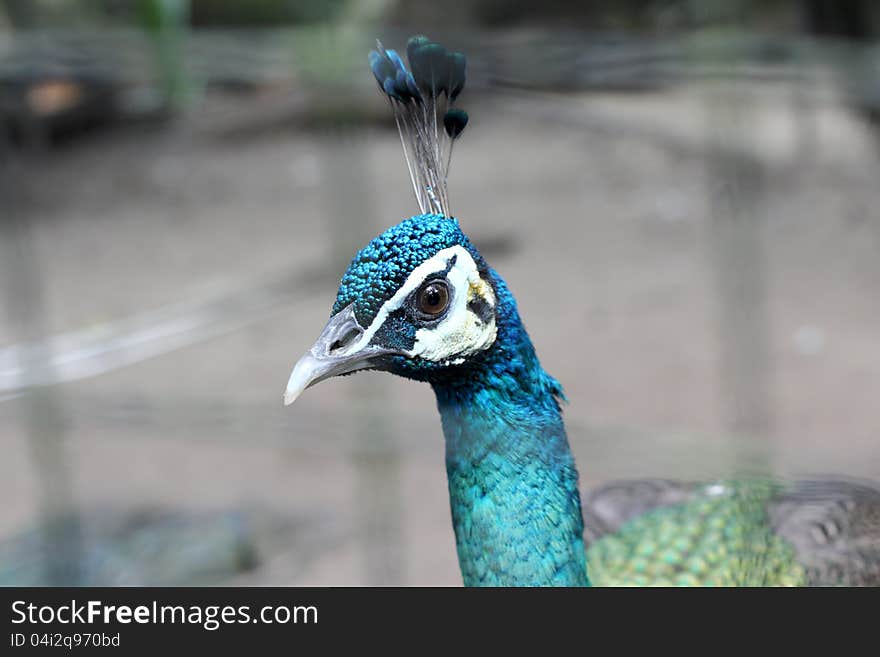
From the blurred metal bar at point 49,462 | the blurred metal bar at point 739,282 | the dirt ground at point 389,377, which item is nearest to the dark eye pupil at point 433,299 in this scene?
the dirt ground at point 389,377

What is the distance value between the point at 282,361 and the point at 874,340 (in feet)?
4.77

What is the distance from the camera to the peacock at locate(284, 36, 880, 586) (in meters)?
0.99

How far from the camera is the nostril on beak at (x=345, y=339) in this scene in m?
0.99

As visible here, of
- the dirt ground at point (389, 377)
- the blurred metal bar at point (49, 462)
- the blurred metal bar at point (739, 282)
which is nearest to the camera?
the blurred metal bar at point (739, 282)

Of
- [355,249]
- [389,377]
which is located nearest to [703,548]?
[355,249]

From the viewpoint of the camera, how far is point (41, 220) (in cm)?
424

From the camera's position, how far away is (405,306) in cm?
100

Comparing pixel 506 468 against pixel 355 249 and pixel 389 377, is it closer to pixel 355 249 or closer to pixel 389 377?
pixel 355 249

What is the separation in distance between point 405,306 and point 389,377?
1.59 meters

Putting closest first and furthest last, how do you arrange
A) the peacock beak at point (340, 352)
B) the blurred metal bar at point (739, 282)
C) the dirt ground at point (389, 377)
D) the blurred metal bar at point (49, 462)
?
the peacock beak at point (340, 352), the blurred metal bar at point (739, 282), the dirt ground at point (389, 377), the blurred metal bar at point (49, 462)

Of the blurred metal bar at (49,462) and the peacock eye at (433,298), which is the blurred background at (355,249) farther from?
the peacock eye at (433,298)

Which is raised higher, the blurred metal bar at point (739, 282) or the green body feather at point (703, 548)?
the blurred metal bar at point (739, 282)

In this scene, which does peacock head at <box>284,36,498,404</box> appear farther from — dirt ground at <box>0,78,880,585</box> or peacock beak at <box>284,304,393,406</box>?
dirt ground at <box>0,78,880,585</box>

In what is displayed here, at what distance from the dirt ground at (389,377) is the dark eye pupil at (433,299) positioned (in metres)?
0.17
